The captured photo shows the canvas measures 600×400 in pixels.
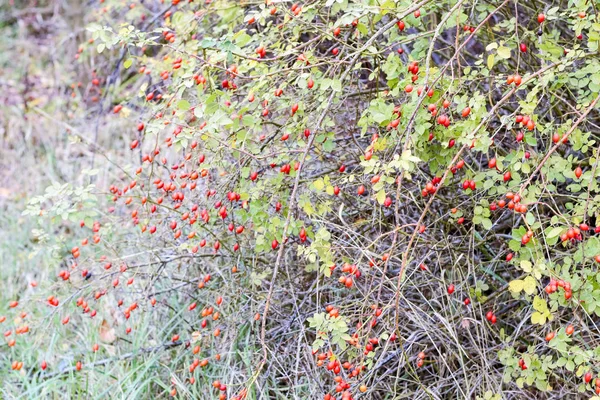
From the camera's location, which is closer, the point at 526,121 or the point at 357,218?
the point at 526,121

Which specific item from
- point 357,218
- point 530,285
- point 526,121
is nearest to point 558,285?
point 530,285

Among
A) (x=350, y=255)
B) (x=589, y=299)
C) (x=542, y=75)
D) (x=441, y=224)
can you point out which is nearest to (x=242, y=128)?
(x=350, y=255)

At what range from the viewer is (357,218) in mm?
3027

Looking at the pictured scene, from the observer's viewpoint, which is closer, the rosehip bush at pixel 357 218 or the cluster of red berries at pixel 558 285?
the cluster of red berries at pixel 558 285

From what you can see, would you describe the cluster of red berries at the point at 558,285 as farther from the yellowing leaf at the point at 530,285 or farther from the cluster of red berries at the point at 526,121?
the cluster of red berries at the point at 526,121

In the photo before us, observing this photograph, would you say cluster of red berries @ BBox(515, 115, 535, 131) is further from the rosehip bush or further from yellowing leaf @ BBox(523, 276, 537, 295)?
yellowing leaf @ BBox(523, 276, 537, 295)

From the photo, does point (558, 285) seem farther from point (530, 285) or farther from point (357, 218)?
point (357, 218)

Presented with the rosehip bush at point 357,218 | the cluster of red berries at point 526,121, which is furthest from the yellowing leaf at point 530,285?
the cluster of red berries at point 526,121

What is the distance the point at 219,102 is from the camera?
2514 mm

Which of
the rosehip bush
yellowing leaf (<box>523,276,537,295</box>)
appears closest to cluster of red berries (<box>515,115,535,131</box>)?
the rosehip bush

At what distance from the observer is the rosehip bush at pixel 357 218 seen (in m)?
2.37

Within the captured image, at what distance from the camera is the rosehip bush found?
2365 millimetres

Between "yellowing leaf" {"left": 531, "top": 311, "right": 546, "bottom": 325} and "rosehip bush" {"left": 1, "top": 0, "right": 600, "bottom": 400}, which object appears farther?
"rosehip bush" {"left": 1, "top": 0, "right": 600, "bottom": 400}

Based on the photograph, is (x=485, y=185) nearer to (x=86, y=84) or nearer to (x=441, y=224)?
(x=441, y=224)
